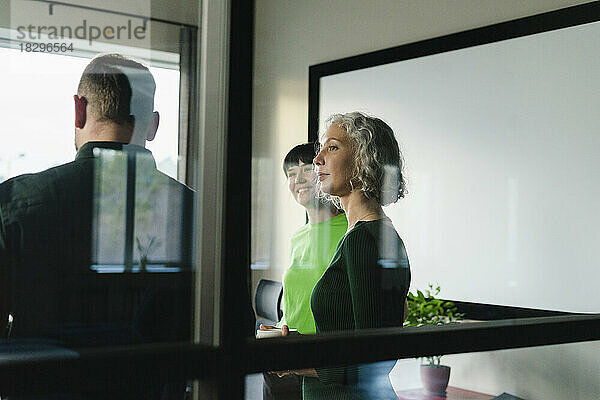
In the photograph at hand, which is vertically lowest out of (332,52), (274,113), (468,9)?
(274,113)

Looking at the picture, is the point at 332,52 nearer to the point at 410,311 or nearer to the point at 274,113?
the point at 274,113

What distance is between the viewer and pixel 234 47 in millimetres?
920

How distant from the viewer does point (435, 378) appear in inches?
46.9

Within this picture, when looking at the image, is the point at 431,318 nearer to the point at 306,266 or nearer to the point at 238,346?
the point at 306,266

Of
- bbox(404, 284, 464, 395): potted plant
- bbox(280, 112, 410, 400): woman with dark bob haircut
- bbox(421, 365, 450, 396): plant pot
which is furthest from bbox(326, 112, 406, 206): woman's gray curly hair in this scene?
bbox(421, 365, 450, 396): plant pot

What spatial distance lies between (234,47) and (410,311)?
0.49 meters

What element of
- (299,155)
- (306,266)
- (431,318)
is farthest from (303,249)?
(431,318)

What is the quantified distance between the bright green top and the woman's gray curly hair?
0.09m

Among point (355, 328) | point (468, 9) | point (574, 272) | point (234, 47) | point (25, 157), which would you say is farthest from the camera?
point (574, 272)

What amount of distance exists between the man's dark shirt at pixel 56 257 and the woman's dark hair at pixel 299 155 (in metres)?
0.21

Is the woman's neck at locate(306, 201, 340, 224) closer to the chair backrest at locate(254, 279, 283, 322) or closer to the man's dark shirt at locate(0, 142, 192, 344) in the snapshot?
the chair backrest at locate(254, 279, 283, 322)

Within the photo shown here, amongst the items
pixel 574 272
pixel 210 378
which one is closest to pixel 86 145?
pixel 210 378

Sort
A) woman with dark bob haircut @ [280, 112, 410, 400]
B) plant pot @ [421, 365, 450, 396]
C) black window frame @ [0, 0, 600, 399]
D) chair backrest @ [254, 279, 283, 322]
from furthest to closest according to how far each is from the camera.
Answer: plant pot @ [421, 365, 450, 396], woman with dark bob haircut @ [280, 112, 410, 400], chair backrest @ [254, 279, 283, 322], black window frame @ [0, 0, 600, 399]

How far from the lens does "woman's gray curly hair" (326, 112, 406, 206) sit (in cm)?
111
